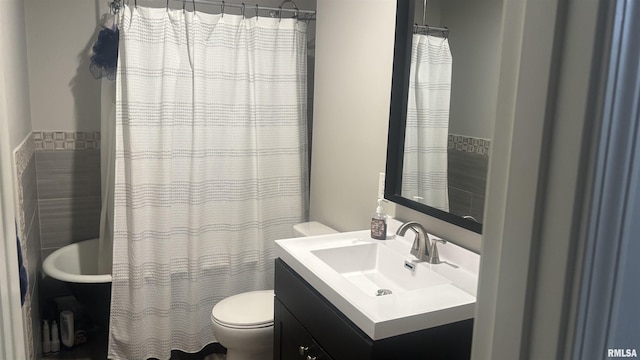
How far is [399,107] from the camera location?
2072mm

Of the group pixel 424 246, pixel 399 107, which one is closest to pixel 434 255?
pixel 424 246

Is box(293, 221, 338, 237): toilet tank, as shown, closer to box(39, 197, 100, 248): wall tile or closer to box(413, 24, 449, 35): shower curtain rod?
box(413, 24, 449, 35): shower curtain rod

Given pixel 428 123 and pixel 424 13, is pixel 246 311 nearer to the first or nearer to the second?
pixel 428 123

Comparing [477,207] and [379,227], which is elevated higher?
[477,207]

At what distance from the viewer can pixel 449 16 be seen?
72.3 inches

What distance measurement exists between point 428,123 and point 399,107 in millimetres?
159

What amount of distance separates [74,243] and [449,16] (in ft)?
8.61

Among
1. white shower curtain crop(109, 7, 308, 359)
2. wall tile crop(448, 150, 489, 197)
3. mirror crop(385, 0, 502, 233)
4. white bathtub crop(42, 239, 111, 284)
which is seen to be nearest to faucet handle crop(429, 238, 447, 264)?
mirror crop(385, 0, 502, 233)

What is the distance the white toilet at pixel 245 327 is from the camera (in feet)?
7.45

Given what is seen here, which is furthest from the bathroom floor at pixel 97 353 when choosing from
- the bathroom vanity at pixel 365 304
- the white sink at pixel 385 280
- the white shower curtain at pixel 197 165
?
the white sink at pixel 385 280

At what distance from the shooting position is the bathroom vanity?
1.40 m

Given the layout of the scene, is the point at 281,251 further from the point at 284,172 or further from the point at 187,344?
the point at 187,344

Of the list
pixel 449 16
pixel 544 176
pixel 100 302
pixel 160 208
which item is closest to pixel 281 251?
pixel 160 208

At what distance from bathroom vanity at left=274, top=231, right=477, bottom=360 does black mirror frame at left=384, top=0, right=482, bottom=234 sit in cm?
20
